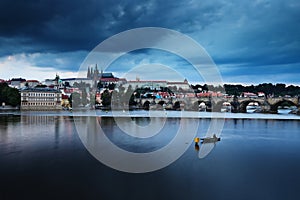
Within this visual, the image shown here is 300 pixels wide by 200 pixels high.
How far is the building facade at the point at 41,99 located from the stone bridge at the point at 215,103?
19.0m

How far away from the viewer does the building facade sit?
180 ft

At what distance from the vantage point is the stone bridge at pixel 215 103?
4083cm

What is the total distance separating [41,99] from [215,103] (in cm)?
3785

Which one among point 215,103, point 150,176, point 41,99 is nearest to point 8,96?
point 41,99

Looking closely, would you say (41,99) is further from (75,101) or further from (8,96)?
(8,96)

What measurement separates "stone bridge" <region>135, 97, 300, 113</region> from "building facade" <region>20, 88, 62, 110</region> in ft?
62.3

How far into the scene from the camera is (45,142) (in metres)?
12.7

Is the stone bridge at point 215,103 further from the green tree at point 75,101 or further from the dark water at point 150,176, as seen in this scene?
the dark water at point 150,176

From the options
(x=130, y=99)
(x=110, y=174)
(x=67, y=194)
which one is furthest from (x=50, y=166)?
(x=130, y=99)

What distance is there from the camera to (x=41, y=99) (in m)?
57.0

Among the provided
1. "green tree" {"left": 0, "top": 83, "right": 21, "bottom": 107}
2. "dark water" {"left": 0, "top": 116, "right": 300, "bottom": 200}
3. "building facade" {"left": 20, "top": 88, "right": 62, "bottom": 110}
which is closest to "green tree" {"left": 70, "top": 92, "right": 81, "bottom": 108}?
"building facade" {"left": 20, "top": 88, "right": 62, "bottom": 110}

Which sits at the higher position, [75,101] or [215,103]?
[75,101]

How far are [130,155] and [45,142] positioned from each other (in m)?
5.03

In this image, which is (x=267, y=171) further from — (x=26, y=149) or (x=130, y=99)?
(x=130, y=99)
